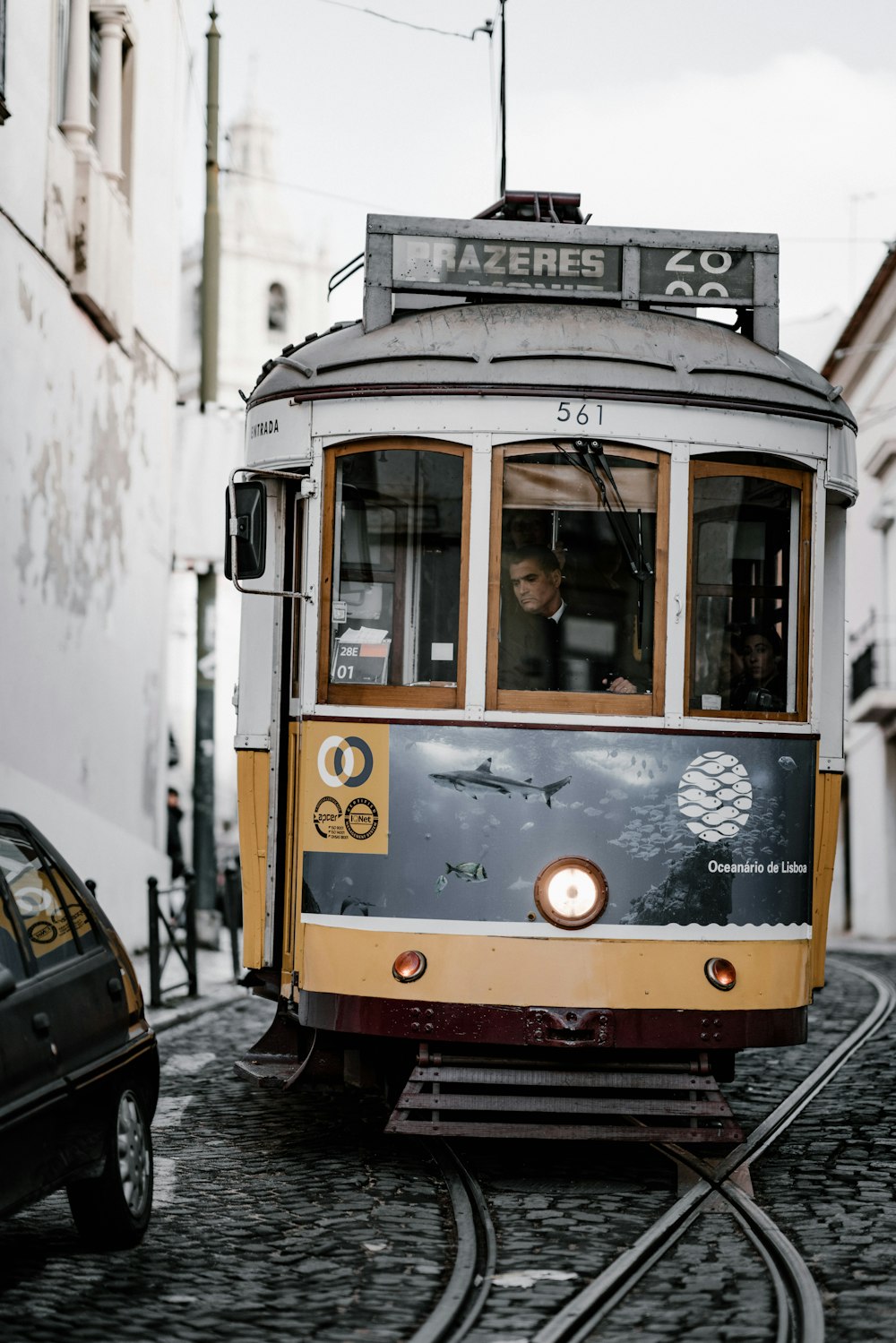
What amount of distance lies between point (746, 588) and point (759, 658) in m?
0.28

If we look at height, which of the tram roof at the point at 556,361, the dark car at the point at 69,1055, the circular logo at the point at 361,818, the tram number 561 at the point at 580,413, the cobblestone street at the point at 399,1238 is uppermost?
the tram roof at the point at 556,361

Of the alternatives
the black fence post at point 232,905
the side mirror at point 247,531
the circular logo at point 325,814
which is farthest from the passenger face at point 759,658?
the black fence post at point 232,905

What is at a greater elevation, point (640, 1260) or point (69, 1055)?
point (69, 1055)

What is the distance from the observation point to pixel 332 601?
799 cm

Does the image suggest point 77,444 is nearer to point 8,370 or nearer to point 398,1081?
point 8,370

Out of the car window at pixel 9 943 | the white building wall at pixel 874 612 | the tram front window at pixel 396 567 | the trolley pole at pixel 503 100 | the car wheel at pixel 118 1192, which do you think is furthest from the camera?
the white building wall at pixel 874 612

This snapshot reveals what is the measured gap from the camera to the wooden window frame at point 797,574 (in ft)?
25.5

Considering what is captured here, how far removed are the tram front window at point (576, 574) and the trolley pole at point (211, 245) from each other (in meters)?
12.7

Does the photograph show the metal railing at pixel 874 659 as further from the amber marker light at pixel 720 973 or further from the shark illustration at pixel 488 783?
the shark illustration at pixel 488 783

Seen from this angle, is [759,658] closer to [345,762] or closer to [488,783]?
[488,783]

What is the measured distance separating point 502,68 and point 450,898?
4692 mm

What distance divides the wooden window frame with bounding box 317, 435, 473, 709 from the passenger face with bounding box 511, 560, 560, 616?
0.20 meters

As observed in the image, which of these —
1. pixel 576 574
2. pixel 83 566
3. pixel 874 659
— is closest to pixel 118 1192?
pixel 576 574

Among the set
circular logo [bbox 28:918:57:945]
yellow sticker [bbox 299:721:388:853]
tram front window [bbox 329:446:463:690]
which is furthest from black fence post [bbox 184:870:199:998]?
circular logo [bbox 28:918:57:945]
